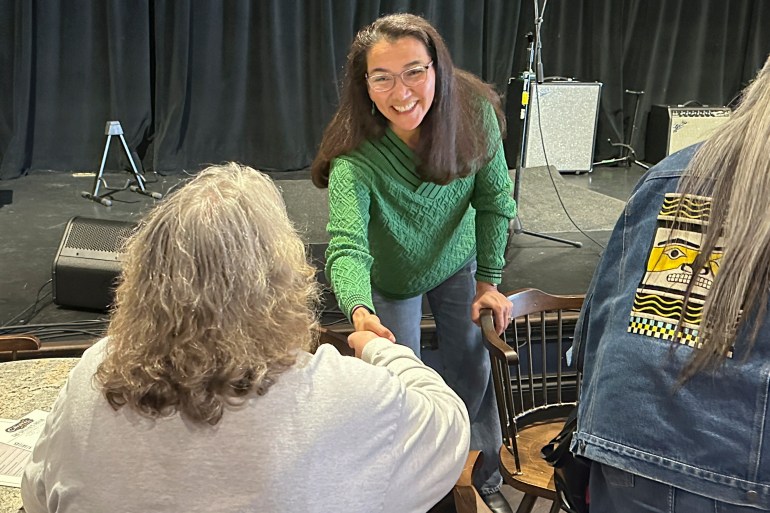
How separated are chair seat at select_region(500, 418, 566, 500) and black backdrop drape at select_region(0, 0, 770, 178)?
4447 millimetres

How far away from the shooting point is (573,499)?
1.04 m

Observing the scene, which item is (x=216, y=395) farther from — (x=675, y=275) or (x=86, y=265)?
(x=86, y=265)

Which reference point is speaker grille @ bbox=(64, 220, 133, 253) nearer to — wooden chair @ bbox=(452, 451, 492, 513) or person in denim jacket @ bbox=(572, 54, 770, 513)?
wooden chair @ bbox=(452, 451, 492, 513)

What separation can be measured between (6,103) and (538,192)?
12.7ft

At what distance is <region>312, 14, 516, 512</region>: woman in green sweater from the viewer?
5.64ft

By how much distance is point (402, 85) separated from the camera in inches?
67.9

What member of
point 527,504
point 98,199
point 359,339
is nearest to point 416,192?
point 359,339

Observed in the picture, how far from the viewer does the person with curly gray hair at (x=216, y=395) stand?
2.79 feet

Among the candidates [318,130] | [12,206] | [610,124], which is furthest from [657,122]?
[12,206]

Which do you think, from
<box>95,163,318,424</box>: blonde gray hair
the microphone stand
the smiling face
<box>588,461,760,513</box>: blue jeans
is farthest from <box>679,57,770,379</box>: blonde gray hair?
the microphone stand

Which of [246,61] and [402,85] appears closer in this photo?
[402,85]

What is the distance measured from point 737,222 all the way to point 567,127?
18.1 ft

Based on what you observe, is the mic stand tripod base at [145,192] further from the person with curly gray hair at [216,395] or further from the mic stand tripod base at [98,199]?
the person with curly gray hair at [216,395]

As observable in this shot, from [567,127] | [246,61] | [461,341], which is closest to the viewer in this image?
[461,341]
